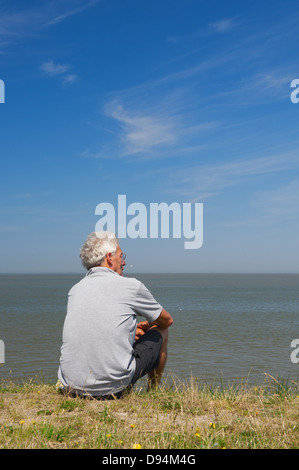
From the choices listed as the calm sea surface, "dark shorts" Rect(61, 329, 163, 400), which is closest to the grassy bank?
"dark shorts" Rect(61, 329, 163, 400)

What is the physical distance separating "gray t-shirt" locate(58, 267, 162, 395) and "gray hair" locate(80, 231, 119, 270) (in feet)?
0.65

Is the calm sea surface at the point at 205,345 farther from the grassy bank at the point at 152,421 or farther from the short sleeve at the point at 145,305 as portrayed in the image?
the short sleeve at the point at 145,305

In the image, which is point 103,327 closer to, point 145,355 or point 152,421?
point 145,355

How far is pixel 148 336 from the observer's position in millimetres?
4887

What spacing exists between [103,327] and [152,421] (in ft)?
2.95

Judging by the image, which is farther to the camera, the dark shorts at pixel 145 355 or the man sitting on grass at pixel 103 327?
the dark shorts at pixel 145 355

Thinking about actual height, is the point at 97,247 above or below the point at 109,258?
above

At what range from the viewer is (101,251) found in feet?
15.0

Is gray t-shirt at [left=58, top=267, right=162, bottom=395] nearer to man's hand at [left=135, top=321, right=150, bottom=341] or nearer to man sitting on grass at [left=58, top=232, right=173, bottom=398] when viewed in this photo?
man sitting on grass at [left=58, top=232, right=173, bottom=398]

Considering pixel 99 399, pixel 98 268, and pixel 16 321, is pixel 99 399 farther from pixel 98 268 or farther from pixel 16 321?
pixel 16 321

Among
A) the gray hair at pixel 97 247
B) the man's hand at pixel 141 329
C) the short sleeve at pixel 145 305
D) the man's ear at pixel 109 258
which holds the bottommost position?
the man's hand at pixel 141 329

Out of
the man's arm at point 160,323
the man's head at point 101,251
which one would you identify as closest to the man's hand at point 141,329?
the man's arm at point 160,323

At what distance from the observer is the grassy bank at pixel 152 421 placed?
10.7 feet

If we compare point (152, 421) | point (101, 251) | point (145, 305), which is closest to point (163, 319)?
point (145, 305)
